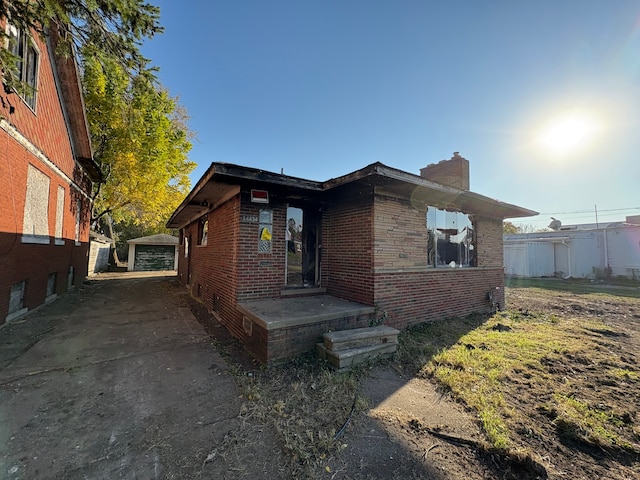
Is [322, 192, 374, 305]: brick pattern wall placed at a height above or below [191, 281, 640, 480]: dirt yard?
above

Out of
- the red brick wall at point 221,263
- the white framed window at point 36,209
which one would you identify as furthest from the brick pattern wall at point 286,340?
the white framed window at point 36,209

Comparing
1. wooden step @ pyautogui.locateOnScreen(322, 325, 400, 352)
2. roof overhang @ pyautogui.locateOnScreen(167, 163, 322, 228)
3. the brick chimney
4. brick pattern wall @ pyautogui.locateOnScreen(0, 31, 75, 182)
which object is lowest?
wooden step @ pyautogui.locateOnScreen(322, 325, 400, 352)

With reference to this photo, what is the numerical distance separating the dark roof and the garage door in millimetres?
17418

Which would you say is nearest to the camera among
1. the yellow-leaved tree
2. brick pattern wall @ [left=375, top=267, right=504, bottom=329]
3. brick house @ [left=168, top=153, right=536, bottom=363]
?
brick house @ [left=168, top=153, right=536, bottom=363]

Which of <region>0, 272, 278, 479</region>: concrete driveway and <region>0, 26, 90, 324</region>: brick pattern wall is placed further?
<region>0, 26, 90, 324</region>: brick pattern wall

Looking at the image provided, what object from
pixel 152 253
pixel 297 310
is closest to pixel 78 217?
pixel 152 253

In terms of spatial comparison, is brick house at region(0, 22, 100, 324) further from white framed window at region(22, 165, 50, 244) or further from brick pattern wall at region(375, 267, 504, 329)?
brick pattern wall at region(375, 267, 504, 329)

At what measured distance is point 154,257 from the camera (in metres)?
21.5

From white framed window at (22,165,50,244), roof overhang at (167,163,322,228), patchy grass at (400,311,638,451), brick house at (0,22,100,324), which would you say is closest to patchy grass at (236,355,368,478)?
patchy grass at (400,311,638,451)

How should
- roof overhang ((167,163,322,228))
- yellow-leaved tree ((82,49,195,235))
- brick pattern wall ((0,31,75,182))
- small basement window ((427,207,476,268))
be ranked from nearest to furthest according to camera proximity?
roof overhang ((167,163,322,228)) → brick pattern wall ((0,31,75,182)) → small basement window ((427,207,476,268)) → yellow-leaved tree ((82,49,195,235))

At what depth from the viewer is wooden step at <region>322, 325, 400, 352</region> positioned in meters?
4.10

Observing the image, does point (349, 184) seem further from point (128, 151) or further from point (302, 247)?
point (128, 151)

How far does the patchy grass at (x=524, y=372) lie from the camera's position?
9.42 feet

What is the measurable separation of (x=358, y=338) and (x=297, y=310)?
1.17m
